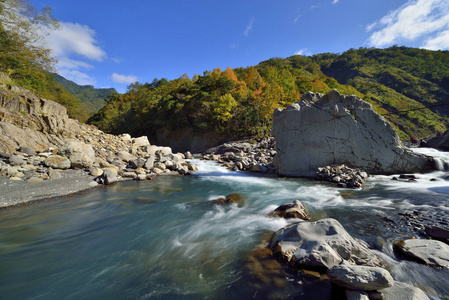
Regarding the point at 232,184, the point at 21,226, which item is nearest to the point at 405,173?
the point at 232,184

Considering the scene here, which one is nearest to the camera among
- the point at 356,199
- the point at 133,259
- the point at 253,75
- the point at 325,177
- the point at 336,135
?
the point at 133,259

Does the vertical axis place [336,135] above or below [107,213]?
above

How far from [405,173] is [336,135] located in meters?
4.49

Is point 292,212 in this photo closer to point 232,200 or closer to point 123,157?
point 232,200

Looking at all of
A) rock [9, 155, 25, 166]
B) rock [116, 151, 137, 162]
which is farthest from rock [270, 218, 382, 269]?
rock [116, 151, 137, 162]

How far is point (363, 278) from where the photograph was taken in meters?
2.52

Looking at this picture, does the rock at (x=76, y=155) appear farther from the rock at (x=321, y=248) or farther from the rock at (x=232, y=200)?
the rock at (x=321, y=248)

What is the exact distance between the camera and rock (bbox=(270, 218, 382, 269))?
3.29 metres

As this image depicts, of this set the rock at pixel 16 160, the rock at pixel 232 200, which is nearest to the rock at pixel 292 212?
the rock at pixel 232 200

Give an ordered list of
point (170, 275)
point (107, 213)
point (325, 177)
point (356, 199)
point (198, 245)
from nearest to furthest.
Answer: point (170, 275), point (198, 245), point (107, 213), point (356, 199), point (325, 177)

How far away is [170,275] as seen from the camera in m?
3.51

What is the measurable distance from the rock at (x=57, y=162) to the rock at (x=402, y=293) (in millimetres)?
13259

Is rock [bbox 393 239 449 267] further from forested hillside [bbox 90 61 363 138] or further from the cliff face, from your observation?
forested hillside [bbox 90 61 363 138]

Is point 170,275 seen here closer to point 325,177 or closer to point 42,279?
point 42,279
